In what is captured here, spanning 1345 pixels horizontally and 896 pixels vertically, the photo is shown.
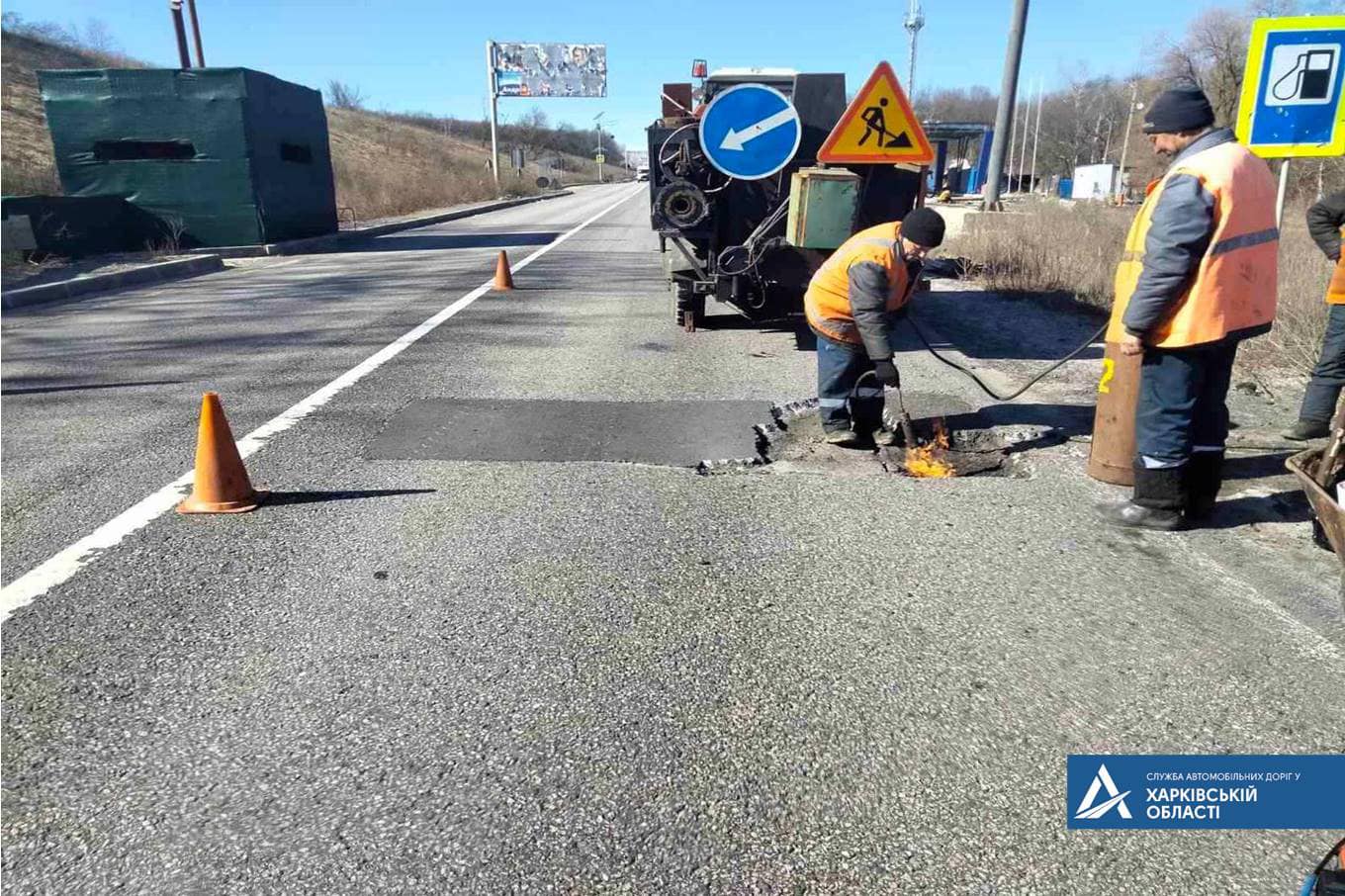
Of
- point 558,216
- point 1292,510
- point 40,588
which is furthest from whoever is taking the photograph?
point 558,216

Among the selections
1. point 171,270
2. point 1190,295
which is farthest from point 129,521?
point 171,270

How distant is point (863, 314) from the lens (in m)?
4.96

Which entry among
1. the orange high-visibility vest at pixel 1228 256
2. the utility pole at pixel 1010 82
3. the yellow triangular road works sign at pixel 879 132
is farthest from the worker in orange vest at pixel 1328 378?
the utility pole at pixel 1010 82

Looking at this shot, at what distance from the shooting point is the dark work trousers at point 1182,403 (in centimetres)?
387

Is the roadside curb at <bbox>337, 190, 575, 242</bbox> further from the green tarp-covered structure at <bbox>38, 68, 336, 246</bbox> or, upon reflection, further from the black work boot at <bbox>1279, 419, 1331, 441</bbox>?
the black work boot at <bbox>1279, 419, 1331, 441</bbox>

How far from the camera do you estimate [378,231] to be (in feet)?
81.4

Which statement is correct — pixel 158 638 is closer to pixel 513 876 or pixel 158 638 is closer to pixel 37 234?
pixel 513 876

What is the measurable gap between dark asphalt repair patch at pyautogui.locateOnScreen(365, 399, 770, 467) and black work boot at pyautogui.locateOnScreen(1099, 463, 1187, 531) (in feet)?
6.38

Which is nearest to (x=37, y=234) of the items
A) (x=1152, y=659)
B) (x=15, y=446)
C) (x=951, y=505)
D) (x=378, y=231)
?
(x=378, y=231)

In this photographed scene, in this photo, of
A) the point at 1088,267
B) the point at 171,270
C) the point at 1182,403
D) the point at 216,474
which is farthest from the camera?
the point at 171,270

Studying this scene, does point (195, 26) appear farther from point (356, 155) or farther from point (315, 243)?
point (356, 155)

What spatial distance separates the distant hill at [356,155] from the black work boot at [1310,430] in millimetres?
26545

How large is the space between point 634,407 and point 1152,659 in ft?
12.4

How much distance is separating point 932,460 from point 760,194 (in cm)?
392
